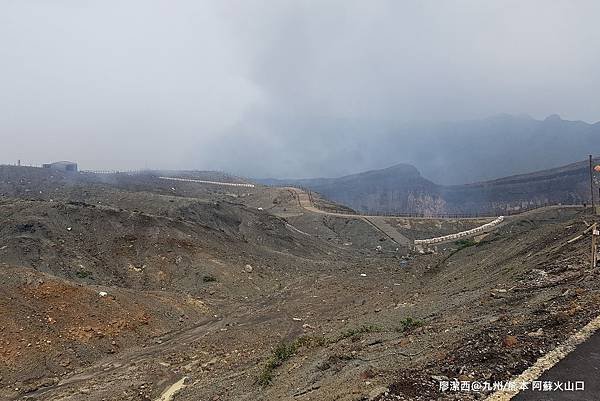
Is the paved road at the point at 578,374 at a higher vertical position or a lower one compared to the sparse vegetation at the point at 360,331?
higher

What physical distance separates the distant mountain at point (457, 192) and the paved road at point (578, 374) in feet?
289

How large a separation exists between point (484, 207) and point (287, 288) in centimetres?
9111

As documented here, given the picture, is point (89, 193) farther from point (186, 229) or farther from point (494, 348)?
point (494, 348)

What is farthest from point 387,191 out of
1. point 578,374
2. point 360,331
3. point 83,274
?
point 578,374

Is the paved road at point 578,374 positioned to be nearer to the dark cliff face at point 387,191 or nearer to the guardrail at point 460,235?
the guardrail at point 460,235

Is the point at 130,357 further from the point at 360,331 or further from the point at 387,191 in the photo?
the point at 387,191

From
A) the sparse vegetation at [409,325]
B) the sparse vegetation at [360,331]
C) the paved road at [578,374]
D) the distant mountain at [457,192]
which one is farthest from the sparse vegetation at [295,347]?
the distant mountain at [457,192]

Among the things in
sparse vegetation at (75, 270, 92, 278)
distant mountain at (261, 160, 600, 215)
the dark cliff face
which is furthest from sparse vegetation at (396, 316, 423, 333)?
the dark cliff face

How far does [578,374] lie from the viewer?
8.15 meters

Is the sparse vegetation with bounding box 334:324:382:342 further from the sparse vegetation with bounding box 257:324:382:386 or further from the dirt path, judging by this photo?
the dirt path

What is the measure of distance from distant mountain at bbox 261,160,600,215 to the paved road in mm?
87979

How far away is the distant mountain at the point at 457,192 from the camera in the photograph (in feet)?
347

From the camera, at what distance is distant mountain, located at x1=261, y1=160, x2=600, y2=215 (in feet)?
347

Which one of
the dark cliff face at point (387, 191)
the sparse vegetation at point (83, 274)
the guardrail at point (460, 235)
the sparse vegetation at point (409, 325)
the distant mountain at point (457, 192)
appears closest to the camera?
the sparse vegetation at point (409, 325)
